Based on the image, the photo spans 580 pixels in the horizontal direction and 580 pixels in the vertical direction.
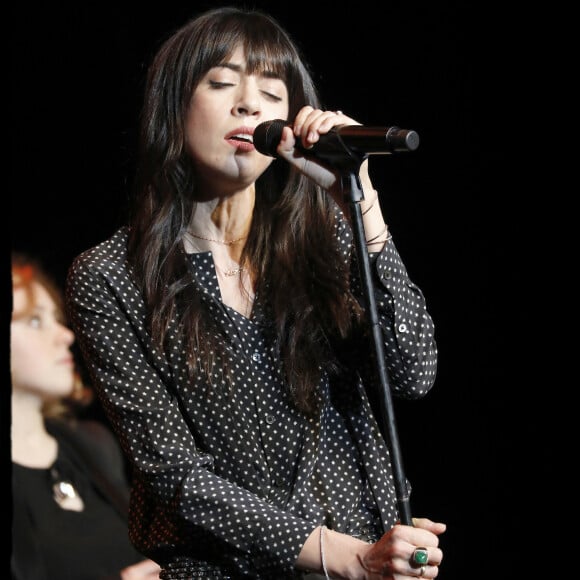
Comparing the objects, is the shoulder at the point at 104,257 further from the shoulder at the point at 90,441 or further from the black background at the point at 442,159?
the shoulder at the point at 90,441

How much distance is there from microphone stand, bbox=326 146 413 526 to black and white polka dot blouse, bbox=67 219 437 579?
25 cm

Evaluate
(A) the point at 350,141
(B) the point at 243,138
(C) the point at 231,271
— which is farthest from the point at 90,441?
(A) the point at 350,141

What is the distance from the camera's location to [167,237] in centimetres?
180

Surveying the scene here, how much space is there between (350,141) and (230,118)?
45 cm

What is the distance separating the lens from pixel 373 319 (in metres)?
1.31

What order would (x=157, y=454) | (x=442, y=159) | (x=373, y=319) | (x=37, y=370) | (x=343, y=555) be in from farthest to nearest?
(x=37, y=370) → (x=442, y=159) → (x=157, y=454) → (x=343, y=555) → (x=373, y=319)

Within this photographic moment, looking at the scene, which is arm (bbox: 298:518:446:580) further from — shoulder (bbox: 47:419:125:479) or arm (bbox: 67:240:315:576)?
shoulder (bbox: 47:419:125:479)

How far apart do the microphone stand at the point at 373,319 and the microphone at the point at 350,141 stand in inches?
0.4

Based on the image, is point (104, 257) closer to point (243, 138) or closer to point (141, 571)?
point (243, 138)

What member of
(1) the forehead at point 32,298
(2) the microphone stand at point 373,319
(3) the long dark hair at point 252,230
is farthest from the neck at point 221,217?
(1) the forehead at point 32,298

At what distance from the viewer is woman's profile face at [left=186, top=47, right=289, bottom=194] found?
172 cm

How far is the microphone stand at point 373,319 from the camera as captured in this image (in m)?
1.29

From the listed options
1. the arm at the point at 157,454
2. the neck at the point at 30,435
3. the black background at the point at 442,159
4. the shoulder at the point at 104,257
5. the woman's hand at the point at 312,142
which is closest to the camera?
the woman's hand at the point at 312,142

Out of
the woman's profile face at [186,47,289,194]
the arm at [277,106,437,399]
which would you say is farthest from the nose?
the arm at [277,106,437,399]
